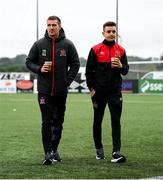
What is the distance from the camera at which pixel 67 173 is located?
798 centimetres

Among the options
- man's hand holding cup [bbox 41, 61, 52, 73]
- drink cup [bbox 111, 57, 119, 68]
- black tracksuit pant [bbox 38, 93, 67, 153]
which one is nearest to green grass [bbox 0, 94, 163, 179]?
black tracksuit pant [bbox 38, 93, 67, 153]

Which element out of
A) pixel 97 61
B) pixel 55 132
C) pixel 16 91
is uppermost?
pixel 97 61

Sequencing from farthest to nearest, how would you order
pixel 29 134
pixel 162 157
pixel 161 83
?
1. pixel 161 83
2. pixel 29 134
3. pixel 162 157

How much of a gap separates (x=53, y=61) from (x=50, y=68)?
0.13m

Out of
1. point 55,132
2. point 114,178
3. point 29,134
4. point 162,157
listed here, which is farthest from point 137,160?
point 29,134

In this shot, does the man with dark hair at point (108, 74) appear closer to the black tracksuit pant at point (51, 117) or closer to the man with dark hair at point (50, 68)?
the man with dark hair at point (50, 68)

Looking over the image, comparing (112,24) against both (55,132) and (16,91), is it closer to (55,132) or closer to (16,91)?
(55,132)

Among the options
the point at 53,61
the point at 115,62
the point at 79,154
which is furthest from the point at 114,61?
the point at 79,154

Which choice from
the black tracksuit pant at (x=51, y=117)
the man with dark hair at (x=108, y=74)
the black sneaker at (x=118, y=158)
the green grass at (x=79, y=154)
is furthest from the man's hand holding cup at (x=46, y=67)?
the black sneaker at (x=118, y=158)

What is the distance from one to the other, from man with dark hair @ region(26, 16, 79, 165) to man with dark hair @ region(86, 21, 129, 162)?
388 millimetres

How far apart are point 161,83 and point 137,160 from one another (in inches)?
1538

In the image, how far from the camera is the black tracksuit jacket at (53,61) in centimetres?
902

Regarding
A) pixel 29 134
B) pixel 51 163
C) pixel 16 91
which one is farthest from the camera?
pixel 16 91

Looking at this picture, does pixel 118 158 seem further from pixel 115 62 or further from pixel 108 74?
pixel 115 62
